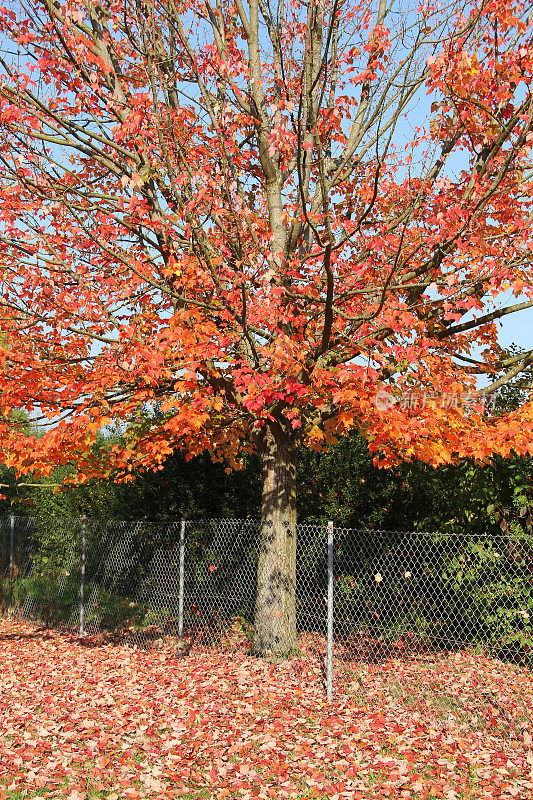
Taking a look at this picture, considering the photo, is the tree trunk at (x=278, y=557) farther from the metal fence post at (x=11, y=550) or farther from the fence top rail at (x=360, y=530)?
the metal fence post at (x=11, y=550)

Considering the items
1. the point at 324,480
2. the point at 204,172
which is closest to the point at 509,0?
the point at 204,172

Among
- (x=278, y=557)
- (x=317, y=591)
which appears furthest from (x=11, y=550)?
(x=278, y=557)

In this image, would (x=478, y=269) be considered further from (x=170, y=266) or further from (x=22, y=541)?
(x=22, y=541)

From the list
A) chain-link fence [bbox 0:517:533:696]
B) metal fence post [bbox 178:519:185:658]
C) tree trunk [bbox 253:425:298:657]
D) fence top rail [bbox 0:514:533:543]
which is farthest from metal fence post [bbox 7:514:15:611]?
tree trunk [bbox 253:425:298:657]

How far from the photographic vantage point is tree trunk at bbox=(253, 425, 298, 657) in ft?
25.5

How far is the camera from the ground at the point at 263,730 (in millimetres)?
4672

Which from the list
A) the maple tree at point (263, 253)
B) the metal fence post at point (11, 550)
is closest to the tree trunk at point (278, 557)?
the maple tree at point (263, 253)

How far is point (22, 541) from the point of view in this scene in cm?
1320

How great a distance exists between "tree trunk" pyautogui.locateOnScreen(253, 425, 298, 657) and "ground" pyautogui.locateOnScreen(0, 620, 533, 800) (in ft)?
0.99

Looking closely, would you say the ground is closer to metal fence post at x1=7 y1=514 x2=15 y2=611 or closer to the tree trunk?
the tree trunk

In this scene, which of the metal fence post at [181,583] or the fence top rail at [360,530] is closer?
the fence top rail at [360,530]

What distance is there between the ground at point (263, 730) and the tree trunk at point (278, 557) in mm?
303

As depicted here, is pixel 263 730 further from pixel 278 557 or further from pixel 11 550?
pixel 11 550

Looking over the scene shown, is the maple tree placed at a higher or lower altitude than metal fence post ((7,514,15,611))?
Answer: higher
